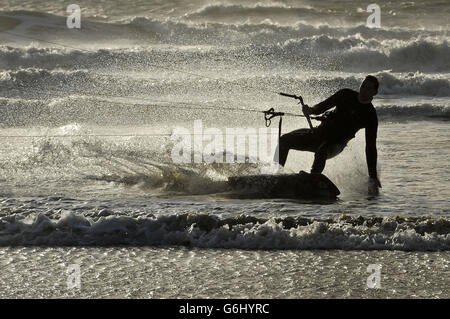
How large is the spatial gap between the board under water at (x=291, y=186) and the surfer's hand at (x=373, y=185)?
459 millimetres

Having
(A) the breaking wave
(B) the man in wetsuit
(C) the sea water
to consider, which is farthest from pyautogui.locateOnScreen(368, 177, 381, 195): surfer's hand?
(A) the breaking wave

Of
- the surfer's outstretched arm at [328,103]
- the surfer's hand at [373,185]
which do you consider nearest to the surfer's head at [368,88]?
the surfer's outstretched arm at [328,103]

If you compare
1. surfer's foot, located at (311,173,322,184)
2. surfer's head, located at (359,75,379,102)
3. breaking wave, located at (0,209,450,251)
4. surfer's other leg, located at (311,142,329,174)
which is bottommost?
breaking wave, located at (0,209,450,251)

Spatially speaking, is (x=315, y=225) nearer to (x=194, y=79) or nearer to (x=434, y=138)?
(x=434, y=138)

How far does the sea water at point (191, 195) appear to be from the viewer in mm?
7219

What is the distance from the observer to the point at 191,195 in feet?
33.1

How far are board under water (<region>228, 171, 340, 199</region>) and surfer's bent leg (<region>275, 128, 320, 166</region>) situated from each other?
1.47ft

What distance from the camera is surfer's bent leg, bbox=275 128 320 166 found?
10242mm

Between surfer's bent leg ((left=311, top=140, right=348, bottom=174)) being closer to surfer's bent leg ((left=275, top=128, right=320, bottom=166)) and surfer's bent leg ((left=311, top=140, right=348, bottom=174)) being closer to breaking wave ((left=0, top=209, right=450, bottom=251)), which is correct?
surfer's bent leg ((left=275, top=128, right=320, bottom=166))

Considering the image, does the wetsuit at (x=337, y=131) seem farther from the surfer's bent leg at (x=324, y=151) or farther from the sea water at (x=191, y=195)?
the sea water at (x=191, y=195)

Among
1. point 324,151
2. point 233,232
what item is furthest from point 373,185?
point 233,232

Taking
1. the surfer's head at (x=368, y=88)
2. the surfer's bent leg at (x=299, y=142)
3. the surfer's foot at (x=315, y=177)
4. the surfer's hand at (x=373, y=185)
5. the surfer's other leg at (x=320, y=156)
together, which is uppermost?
the surfer's head at (x=368, y=88)

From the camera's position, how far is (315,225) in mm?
8367

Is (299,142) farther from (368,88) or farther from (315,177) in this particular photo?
(368,88)
